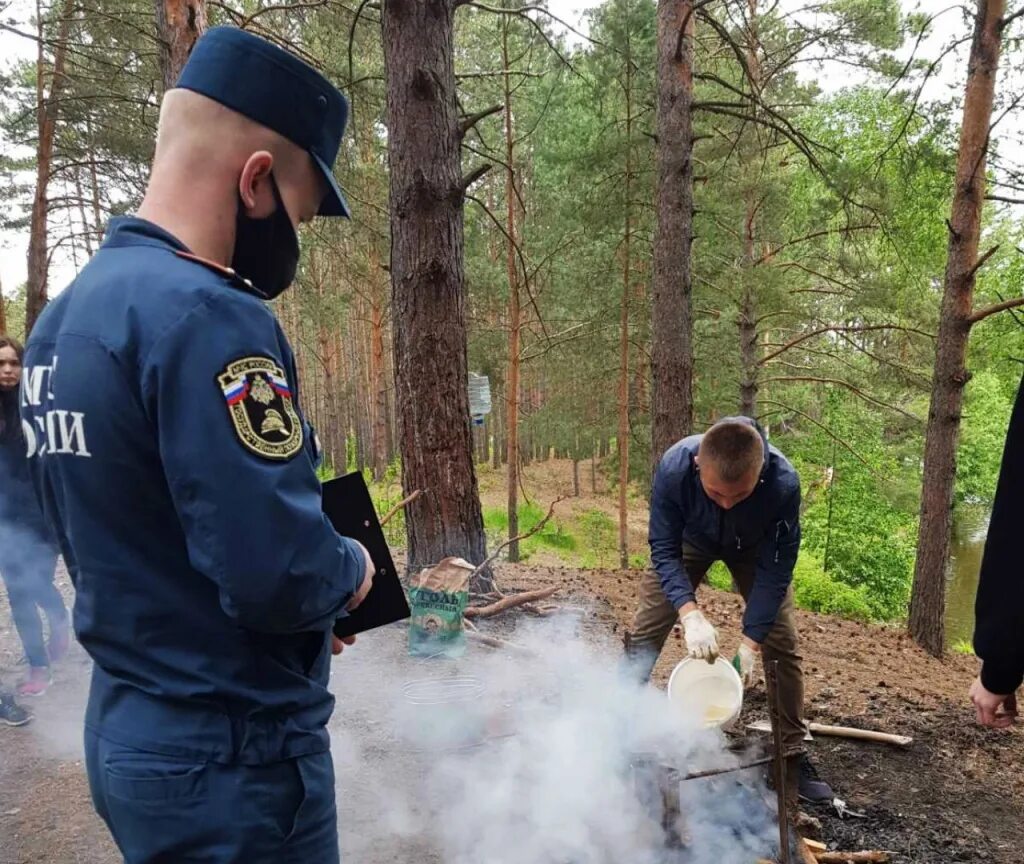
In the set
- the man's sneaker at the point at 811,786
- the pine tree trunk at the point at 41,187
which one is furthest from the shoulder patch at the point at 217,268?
the pine tree trunk at the point at 41,187

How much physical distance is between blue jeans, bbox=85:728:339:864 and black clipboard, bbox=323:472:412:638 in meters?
0.49

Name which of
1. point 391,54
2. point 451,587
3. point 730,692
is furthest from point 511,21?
point 730,692

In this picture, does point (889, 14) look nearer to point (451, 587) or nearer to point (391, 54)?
point (391, 54)

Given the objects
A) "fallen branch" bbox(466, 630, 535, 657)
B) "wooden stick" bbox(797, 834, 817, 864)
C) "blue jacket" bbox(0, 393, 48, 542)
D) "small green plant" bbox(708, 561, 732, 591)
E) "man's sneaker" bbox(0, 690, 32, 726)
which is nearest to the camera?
"wooden stick" bbox(797, 834, 817, 864)

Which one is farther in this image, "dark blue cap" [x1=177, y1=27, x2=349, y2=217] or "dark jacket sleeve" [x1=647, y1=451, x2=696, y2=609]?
"dark jacket sleeve" [x1=647, y1=451, x2=696, y2=609]

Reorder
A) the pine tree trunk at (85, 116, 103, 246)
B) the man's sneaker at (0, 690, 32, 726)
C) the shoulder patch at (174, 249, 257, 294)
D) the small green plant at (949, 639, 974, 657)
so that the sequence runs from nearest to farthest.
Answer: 1. the shoulder patch at (174, 249, 257, 294)
2. the man's sneaker at (0, 690, 32, 726)
3. the small green plant at (949, 639, 974, 657)
4. the pine tree trunk at (85, 116, 103, 246)

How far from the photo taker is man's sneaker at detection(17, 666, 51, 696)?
13.3 feet

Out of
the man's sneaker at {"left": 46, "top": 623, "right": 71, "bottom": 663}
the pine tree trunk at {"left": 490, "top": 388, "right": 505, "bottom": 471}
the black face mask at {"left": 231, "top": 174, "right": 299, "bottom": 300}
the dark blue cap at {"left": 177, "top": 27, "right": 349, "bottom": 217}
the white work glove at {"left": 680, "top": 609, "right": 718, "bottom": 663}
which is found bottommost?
the pine tree trunk at {"left": 490, "top": 388, "right": 505, "bottom": 471}

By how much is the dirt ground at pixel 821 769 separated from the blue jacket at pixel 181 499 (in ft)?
6.28

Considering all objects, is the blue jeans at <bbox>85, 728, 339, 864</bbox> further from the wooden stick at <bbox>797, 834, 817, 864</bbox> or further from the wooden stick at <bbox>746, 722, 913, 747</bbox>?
the wooden stick at <bbox>746, 722, 913, 747</bbox>

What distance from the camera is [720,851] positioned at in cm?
280

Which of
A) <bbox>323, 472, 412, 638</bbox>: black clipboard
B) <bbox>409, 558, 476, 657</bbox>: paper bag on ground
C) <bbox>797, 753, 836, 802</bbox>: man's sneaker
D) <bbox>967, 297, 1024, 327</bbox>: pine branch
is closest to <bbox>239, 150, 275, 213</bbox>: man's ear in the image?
<bbox>323, 472, 412, 638</bbox>: black clipboard

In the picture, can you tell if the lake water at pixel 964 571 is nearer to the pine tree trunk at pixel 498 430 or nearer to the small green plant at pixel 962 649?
the small green plant at pixel 962 649

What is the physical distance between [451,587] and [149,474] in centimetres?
322
